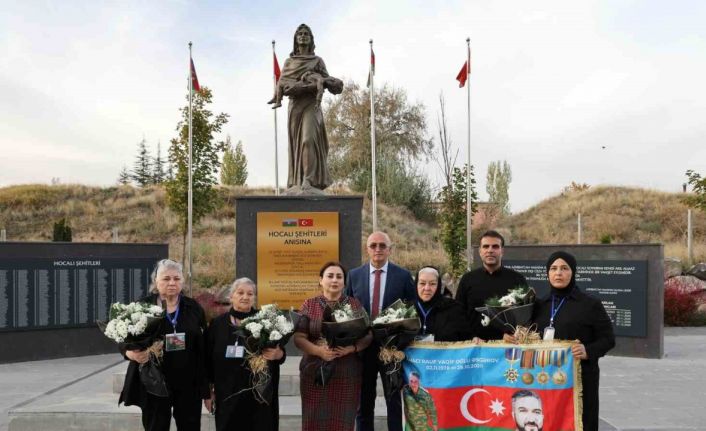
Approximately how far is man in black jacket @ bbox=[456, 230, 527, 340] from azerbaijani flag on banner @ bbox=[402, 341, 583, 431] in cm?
30

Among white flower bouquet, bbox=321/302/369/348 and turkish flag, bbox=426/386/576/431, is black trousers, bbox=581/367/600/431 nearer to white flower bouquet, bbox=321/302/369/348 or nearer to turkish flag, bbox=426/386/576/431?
turkish flag, bbox=426/386/576/431

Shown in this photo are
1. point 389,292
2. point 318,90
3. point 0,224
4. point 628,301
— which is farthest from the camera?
point 0,224

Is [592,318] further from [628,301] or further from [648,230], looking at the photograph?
[648,230]

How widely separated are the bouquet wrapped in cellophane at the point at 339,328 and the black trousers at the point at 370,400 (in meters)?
0.50

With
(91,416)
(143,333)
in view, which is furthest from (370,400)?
(91,416)

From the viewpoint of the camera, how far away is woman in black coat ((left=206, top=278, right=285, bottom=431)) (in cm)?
456

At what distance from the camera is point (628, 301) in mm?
10758

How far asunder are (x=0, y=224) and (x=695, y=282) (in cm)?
2912

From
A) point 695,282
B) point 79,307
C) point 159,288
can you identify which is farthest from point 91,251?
point 695,282

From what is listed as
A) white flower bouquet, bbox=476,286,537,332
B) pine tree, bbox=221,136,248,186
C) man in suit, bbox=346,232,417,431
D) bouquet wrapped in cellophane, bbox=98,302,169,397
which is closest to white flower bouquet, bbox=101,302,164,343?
bouquet wrapped in cellophane, bbox=98,302,169,397

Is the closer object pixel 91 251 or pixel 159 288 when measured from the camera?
pixel 159 288

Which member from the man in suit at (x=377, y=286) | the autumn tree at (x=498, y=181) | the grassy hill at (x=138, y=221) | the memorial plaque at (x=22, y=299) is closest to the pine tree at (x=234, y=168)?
the grassy hill at (x=138, y=221)

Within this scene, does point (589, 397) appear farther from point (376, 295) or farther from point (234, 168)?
point (234, 168)

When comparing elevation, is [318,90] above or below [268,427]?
above
